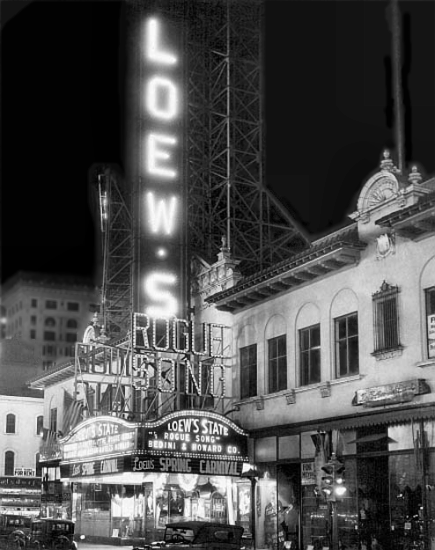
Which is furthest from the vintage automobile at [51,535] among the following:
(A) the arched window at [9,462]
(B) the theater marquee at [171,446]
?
(A) the arched window at [9,462]

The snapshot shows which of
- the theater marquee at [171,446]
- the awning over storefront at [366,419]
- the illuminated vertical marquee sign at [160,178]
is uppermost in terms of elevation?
the illuminated vertical marquee sign at [160,178]

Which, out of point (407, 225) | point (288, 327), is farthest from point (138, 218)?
point (407, 225)

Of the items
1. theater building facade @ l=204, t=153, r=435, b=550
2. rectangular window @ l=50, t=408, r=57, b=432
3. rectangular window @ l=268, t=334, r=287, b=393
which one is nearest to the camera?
theater building facade @ l=204, t=153, r=435, b=550

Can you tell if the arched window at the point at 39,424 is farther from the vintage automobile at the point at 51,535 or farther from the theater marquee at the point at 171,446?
the vintage automobile at the point at 51,535

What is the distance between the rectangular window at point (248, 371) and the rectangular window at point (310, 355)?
3.29m

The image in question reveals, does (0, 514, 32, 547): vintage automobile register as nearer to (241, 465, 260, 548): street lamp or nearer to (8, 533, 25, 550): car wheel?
(8, 533, 25, 550): car wheel

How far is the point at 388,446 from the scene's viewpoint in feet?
87.1

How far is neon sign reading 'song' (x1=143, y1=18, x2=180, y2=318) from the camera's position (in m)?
37.7

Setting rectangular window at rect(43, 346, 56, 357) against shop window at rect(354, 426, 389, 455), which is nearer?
shop window at rect(354, 426, 389, 455)

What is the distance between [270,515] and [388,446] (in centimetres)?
722

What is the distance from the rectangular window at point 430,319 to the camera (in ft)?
81.9

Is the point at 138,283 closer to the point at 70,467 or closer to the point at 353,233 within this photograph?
the point at 70,467

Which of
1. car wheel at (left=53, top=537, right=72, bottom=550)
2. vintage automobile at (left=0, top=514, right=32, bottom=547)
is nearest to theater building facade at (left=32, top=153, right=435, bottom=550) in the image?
vintage automobile at (left=0, top=514, right=32, bottom=547)

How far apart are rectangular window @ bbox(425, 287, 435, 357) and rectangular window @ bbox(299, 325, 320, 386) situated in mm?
5891
